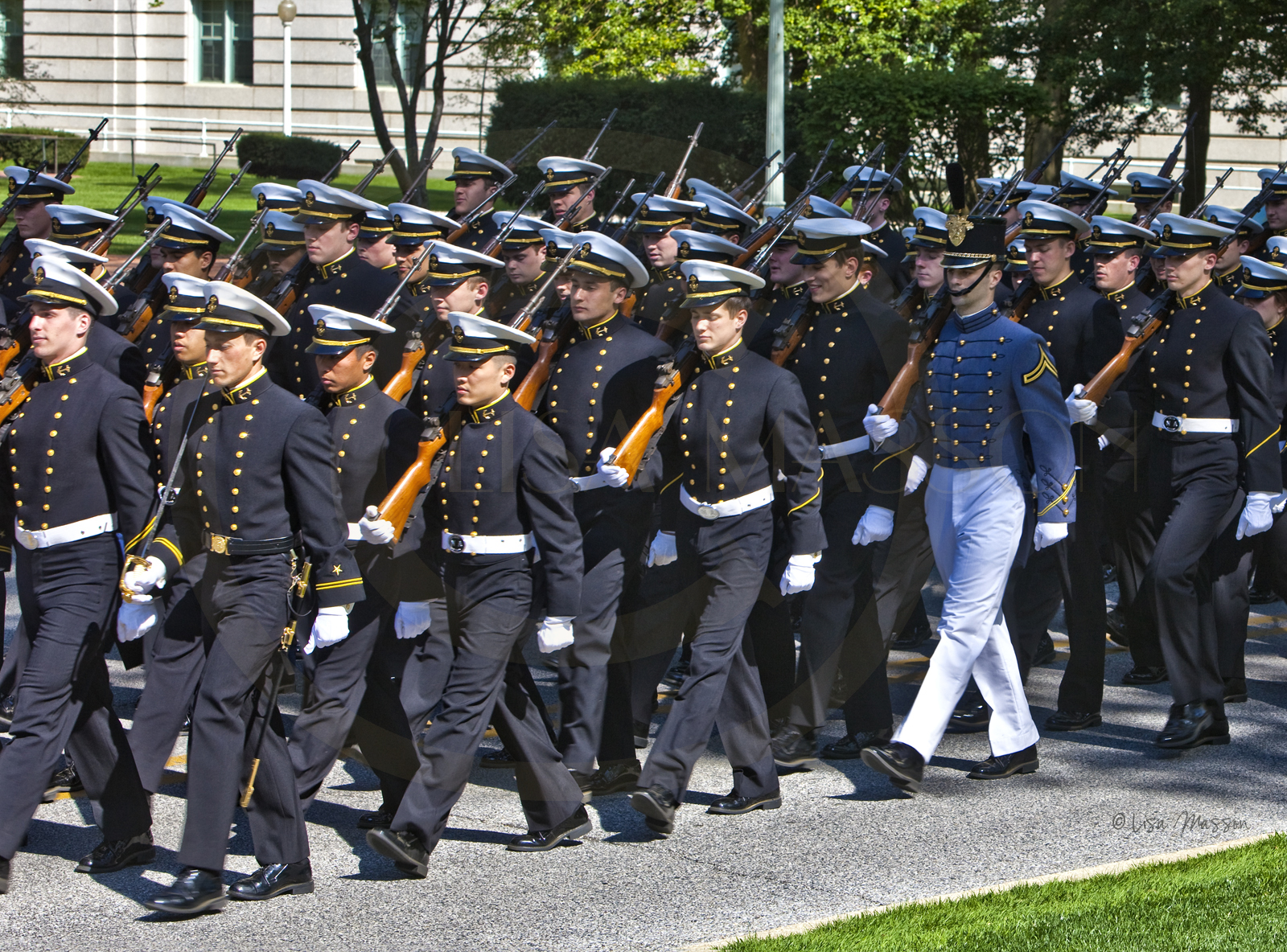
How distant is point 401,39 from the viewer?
31812mm

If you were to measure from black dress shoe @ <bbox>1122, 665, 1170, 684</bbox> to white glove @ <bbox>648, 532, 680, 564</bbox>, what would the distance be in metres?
2.64

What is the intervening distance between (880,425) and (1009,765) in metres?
1.48

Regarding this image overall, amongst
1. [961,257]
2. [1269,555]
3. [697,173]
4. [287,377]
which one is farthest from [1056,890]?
[697,173]

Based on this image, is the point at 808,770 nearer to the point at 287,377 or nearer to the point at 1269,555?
the point at 1269,555

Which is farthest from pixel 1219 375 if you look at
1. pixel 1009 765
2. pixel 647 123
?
pixel 647 123

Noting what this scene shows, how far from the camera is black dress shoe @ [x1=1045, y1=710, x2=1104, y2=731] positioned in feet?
24.5

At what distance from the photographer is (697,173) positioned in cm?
2098

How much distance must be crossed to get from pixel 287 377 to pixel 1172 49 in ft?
44.1

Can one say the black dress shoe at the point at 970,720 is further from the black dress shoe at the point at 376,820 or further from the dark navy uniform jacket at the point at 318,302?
the dark navy uniform jacket at the point at 318,302

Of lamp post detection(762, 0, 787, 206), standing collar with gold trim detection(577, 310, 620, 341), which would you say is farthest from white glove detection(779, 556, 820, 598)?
lamp post detection(762, 0, 787, 206)

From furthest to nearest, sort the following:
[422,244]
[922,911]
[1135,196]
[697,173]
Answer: [697,173], [1135,196], [422,244], [922,911]

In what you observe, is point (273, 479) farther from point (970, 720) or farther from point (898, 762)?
point (970, 720)

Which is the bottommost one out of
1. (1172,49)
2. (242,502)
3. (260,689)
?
(260,689)

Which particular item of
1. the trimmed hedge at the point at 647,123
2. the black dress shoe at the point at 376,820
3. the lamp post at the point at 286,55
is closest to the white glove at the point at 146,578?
the black dress shoe at the point at 376,820
